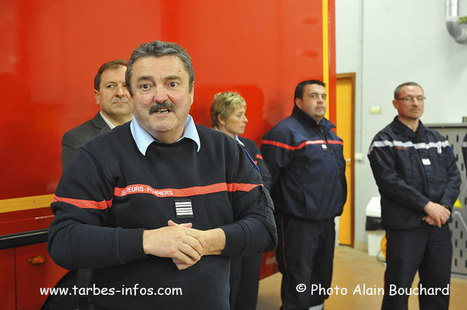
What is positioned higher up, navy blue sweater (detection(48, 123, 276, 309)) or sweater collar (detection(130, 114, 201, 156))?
sweater collar (detection(130, 114, 201, 156))

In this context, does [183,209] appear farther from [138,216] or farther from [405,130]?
[405,130]

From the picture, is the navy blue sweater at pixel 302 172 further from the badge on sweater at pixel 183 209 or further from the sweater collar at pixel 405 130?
the badge on sweater at pixel 183 209

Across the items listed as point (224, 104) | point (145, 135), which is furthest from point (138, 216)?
point (224, 104)

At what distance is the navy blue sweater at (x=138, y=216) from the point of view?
4.11 feet

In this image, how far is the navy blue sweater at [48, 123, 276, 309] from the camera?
1254 mm

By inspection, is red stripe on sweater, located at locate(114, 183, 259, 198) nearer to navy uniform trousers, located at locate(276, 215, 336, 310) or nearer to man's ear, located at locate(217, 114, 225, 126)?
man's ear, located at locate(217, 114, 225, 126)

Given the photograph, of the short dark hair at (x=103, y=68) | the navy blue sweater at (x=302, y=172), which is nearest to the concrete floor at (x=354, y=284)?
the navy blue sweater at (x=302, y=172)

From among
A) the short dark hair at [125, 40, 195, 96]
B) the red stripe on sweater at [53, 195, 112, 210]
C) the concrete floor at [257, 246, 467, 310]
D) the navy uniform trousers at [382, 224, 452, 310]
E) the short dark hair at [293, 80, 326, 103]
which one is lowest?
the concrete floor at [257, 246, 467, 310]

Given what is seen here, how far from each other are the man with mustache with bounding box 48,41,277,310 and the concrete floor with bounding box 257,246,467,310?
9.17 ft

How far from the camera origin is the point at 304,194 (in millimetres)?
3340

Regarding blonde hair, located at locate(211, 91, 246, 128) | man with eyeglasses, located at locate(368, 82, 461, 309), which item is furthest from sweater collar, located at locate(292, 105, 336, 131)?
blonde hair, located at locate(211, 91, 246, 128)

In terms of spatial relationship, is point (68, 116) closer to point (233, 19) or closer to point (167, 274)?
point (167, 274)

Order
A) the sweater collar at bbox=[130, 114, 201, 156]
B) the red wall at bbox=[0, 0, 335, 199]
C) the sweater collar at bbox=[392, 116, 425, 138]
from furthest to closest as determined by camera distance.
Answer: the sweater collar at bbox=[392, 116, 425, 138] → the red wall at bbox=[0, 0, 335, 199] → the sweater collar at bbox=[130, 114, 201, 156]

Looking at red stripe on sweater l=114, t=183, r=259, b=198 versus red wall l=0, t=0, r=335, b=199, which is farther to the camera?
red wall l=0, t=0, r=335, b=199
